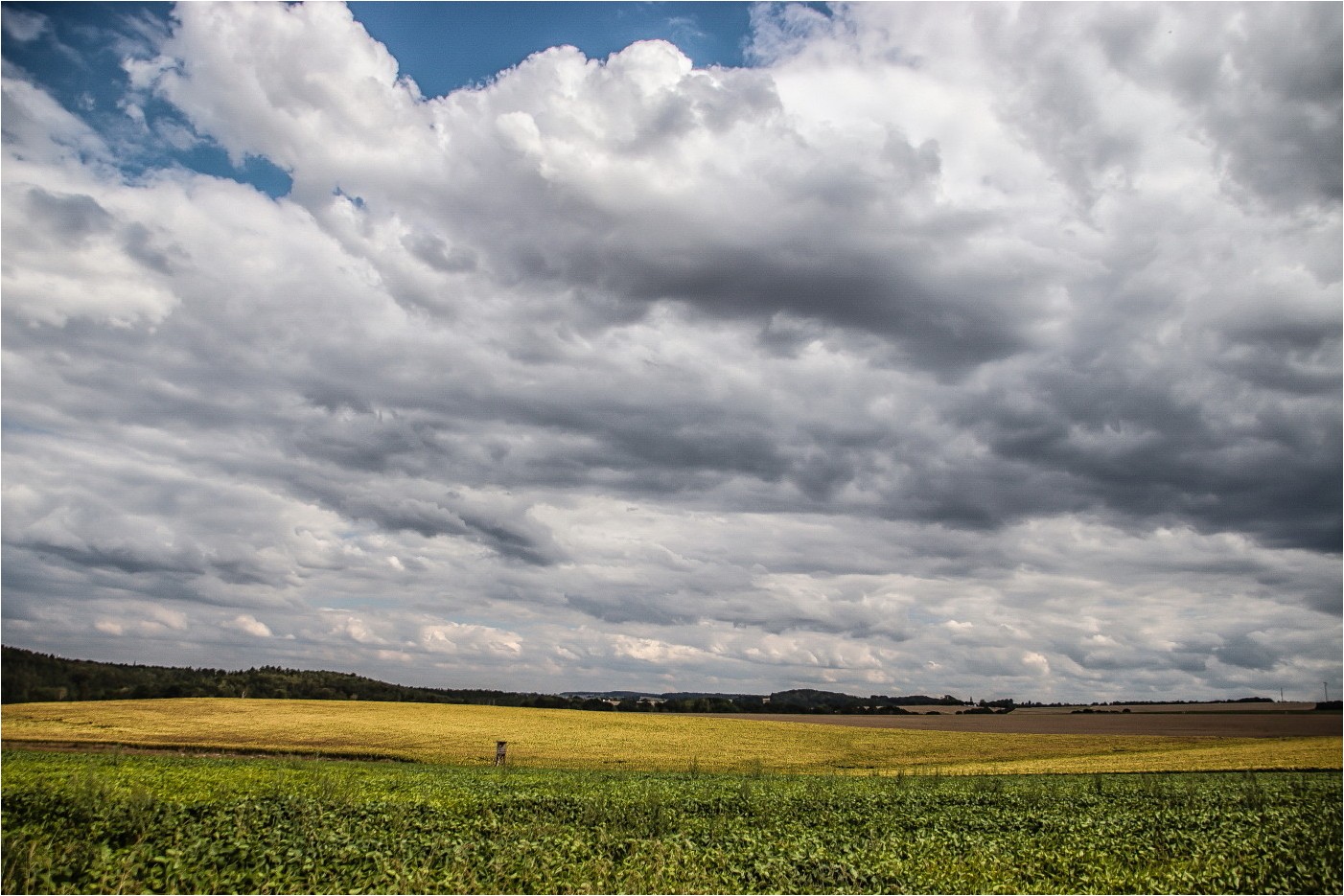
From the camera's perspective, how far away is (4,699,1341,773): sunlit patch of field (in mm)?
58469

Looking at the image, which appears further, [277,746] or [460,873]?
[277,746]

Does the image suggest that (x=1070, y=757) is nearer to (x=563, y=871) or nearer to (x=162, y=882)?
(x=563, y=871)

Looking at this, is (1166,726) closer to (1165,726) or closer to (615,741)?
(1165,726)

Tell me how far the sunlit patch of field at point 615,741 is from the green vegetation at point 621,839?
2644 cm

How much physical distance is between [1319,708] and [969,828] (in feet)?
539

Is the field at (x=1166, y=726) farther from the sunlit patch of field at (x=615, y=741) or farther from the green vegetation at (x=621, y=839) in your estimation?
the green vegetation at (x=621, y=839)

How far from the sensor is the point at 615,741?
73.6 meters

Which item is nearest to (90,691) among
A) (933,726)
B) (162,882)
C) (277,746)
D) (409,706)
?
(409,706)

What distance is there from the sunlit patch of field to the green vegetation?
26.4 metres

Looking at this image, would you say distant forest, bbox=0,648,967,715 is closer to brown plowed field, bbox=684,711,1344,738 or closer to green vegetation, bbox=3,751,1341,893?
brown plowed field, bbox=684,711,1344,738

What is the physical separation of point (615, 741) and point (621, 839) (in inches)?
2159

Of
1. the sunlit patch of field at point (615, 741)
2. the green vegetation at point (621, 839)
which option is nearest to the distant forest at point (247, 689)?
the sunlit patch of field at point (615, 741)

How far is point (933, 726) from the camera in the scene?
3935 inches

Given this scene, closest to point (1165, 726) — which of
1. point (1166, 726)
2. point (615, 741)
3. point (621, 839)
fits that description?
point (1166, 726)
